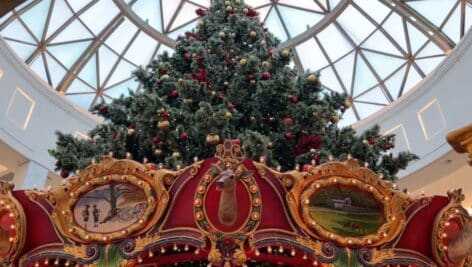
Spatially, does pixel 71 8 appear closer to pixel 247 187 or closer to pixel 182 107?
pixel 182 107

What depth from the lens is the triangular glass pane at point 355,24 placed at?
18641mm

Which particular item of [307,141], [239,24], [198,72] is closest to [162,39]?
[239,24]

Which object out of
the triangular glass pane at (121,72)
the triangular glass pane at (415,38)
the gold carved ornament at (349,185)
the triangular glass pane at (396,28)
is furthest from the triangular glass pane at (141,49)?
the gold carved ornament at (349,185)

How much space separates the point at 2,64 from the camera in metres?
14.9

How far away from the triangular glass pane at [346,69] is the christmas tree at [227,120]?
1155 centimetres

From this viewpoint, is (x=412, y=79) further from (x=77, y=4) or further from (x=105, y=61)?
(x=77, y=4)

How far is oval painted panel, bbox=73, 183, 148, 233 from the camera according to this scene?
529 centimetres

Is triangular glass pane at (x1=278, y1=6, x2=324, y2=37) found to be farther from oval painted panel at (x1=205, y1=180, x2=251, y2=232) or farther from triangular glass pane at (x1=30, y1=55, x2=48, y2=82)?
oval painted panel at (x1=205, y1=180, x2=251, y2=232)

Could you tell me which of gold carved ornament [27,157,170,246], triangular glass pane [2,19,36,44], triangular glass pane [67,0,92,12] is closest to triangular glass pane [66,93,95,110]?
triangular glass pane [2,19,36,44]

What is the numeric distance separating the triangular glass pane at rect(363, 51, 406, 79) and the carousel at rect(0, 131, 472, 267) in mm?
14402

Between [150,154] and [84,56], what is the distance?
42.0 feet

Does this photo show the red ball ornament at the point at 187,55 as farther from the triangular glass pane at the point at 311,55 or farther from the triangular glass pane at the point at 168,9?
the triangular glass pane at the point at 311,55

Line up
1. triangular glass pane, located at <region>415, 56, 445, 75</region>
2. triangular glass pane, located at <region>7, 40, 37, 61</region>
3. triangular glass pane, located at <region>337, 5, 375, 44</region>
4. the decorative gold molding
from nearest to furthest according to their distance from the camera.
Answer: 1. the decorative gold molding
2. triangular glass pane, located at <region>7, 40, 37, 61</region>
3. triangular glass pane, located at <region>415, 56, 445, 75</region>
4. triangular glass pane, located at <region>337, 5, 375, 44</region>

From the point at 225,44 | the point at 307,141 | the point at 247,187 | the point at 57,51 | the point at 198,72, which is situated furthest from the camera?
the point at 57,51
